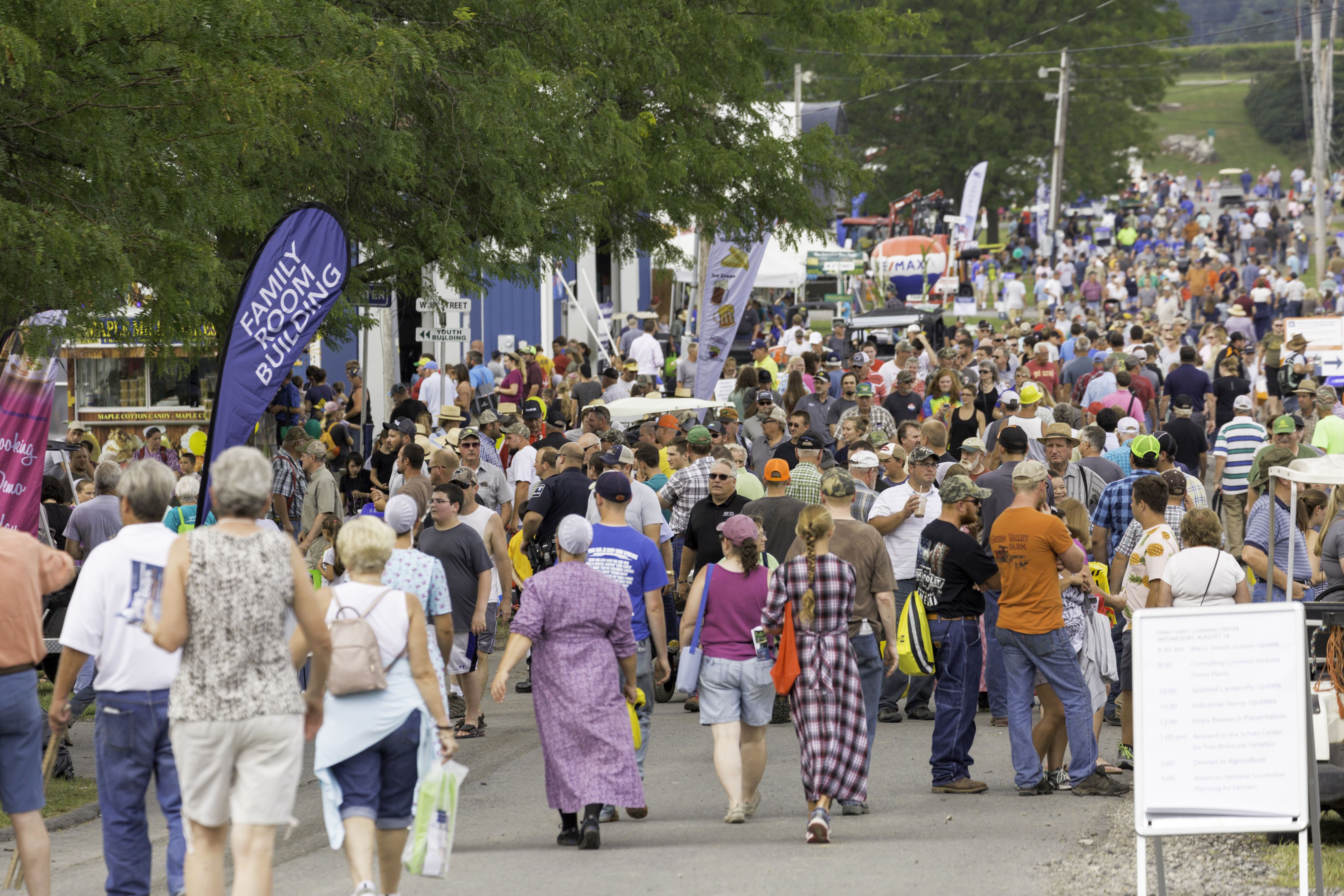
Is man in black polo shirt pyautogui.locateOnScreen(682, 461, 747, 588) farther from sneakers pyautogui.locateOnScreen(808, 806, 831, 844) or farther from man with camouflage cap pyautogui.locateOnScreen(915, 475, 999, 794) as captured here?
sneakers pyautogui.locateOnScreen(808, 806, 831, 844)

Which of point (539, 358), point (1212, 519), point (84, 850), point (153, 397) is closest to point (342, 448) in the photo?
point (153, 397)

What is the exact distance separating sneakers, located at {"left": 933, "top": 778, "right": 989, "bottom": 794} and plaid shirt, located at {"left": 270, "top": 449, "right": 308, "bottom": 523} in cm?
665

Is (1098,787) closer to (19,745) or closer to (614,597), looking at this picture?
(614,597)

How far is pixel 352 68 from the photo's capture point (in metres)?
9.83

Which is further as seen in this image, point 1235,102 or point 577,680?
point 1235,102

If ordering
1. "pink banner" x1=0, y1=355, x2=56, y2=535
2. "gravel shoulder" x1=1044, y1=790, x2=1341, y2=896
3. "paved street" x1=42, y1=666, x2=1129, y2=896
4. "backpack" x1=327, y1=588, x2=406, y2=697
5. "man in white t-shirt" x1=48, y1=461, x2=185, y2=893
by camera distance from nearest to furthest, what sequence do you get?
1. "man in white t-shirt" x1=48, y1=461, x2=185, y2=893
2. "backpack" x1=327, y1=588, x2=406, y2=697
3. "gravel shoulder" x1=1044, y1=790, x2=1341, y2=896
4. "paved street" x1=42, y1=666, x2=1129, y2=896
5. "pink banner" x1=0, y1=355, x2=56, y2=535

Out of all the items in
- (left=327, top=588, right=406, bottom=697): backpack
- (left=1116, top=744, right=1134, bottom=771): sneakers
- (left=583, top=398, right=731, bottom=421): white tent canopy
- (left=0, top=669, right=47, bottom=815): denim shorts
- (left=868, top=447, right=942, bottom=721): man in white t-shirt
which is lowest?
(left=1116, top=744, right=1134, bottom=771): sneakers

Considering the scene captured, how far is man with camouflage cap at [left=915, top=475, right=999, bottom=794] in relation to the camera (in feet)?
29.1

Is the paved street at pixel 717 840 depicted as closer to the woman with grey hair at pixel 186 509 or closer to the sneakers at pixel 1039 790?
the sneakers at pixel 1039 790

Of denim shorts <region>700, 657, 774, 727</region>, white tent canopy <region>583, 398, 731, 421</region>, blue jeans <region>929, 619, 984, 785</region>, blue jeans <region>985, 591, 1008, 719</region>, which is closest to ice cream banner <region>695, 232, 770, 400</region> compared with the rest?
white tent canopy <region>583, 398, 731, 421</region>

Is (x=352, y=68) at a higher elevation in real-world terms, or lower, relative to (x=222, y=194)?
higher

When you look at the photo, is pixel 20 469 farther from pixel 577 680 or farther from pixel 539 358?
pixel 539 358

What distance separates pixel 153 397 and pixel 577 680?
1651cm

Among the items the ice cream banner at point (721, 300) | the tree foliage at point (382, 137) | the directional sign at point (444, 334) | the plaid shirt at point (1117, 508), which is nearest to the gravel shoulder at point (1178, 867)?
the plaid shirt at point (1117, 508)
